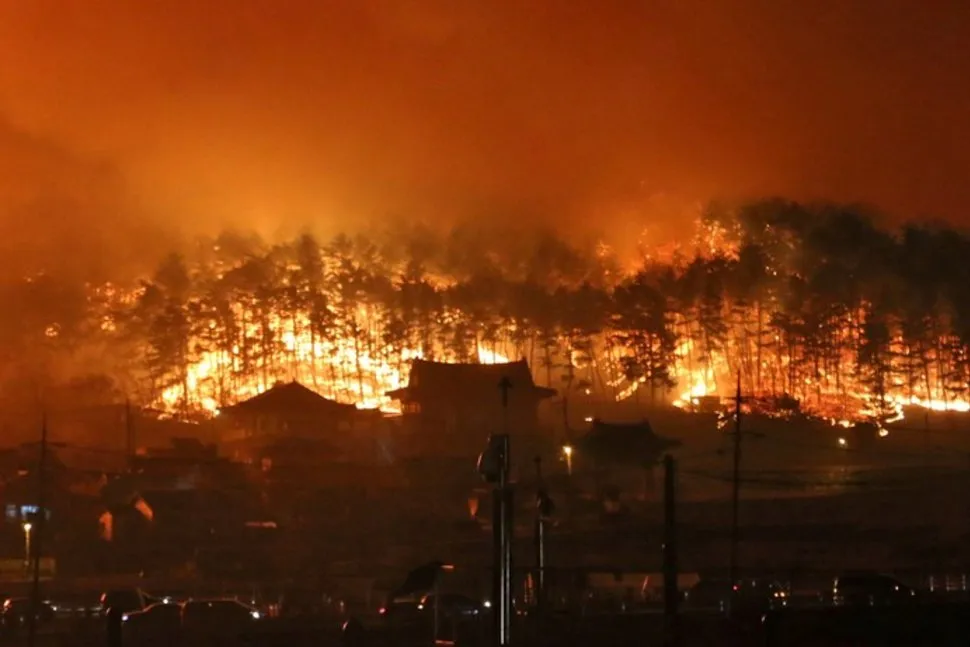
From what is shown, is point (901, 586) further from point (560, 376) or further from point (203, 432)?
point (560, 376)

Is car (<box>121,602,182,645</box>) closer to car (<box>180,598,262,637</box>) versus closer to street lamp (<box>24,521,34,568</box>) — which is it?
car (<box>180,598,262,637</box>)

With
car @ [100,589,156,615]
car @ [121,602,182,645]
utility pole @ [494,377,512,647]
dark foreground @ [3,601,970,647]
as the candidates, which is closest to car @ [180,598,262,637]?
car @ [121,602,182,645]

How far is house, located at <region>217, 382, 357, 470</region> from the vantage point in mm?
28047

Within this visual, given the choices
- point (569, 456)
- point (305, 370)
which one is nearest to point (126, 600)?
point (569, 456)

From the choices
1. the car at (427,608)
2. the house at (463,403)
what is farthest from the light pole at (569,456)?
the car at (427,608)

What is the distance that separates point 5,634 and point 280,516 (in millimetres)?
8539

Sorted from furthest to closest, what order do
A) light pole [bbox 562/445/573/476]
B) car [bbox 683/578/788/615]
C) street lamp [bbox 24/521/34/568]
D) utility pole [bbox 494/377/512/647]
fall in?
light pole [bbox 562/445/573/476] < street lamp [bbox 24/521/34/568] < car [bbox 683/578/788/615] < utility pole [bbox 494/377/512/647]

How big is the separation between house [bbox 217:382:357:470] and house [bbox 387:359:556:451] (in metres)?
1.66

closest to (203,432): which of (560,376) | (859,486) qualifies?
(560,376)

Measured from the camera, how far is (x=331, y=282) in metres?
46.8

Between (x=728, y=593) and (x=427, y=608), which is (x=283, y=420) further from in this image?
(x=427, y=608)

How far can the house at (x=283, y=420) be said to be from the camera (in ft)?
92.0

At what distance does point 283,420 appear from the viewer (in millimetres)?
28938

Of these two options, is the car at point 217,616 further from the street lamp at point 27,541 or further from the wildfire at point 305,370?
the wildfire at point 305,370
